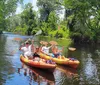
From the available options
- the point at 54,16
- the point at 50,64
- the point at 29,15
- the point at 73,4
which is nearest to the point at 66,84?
the point at 50,64

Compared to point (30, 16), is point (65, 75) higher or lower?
lower

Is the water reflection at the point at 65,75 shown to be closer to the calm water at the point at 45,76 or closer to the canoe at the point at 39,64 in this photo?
the calm water at the point at 45,76

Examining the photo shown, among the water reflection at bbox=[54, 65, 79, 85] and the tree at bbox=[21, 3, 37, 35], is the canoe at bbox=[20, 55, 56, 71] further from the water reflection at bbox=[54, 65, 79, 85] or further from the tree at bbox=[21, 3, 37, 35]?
the tree at bbox=[21, 3, 37, 35]

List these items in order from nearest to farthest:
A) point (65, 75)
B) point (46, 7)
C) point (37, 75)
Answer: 1. point (37, 75)
2. point (65, 75)
3. point (46, 7)

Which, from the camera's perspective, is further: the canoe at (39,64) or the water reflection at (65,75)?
the canoe at (39,64)

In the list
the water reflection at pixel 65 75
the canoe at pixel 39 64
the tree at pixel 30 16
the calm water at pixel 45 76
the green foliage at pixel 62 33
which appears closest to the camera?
the calm water at pixel 45 76

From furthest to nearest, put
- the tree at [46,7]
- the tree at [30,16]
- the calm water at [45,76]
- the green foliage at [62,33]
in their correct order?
1. the tree at [30,16]
2. the tree at [46,7]
3. the green foliage at [62,33]
4. the calm water at [45,76]

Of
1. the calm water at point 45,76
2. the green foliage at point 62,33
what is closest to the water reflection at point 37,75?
the calm water at point 45,76

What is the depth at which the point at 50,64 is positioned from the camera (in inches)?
607

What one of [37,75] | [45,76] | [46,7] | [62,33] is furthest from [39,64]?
[46,7]

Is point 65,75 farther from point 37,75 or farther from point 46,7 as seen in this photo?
point 46,7

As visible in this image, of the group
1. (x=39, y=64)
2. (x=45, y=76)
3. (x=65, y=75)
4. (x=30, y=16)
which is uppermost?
(x=30, y=16)

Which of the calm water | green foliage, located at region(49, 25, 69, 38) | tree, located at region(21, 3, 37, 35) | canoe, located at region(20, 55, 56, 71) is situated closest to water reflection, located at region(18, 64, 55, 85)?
the calm water

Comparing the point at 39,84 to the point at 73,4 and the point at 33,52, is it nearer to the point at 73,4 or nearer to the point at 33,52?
the point at 33,52
